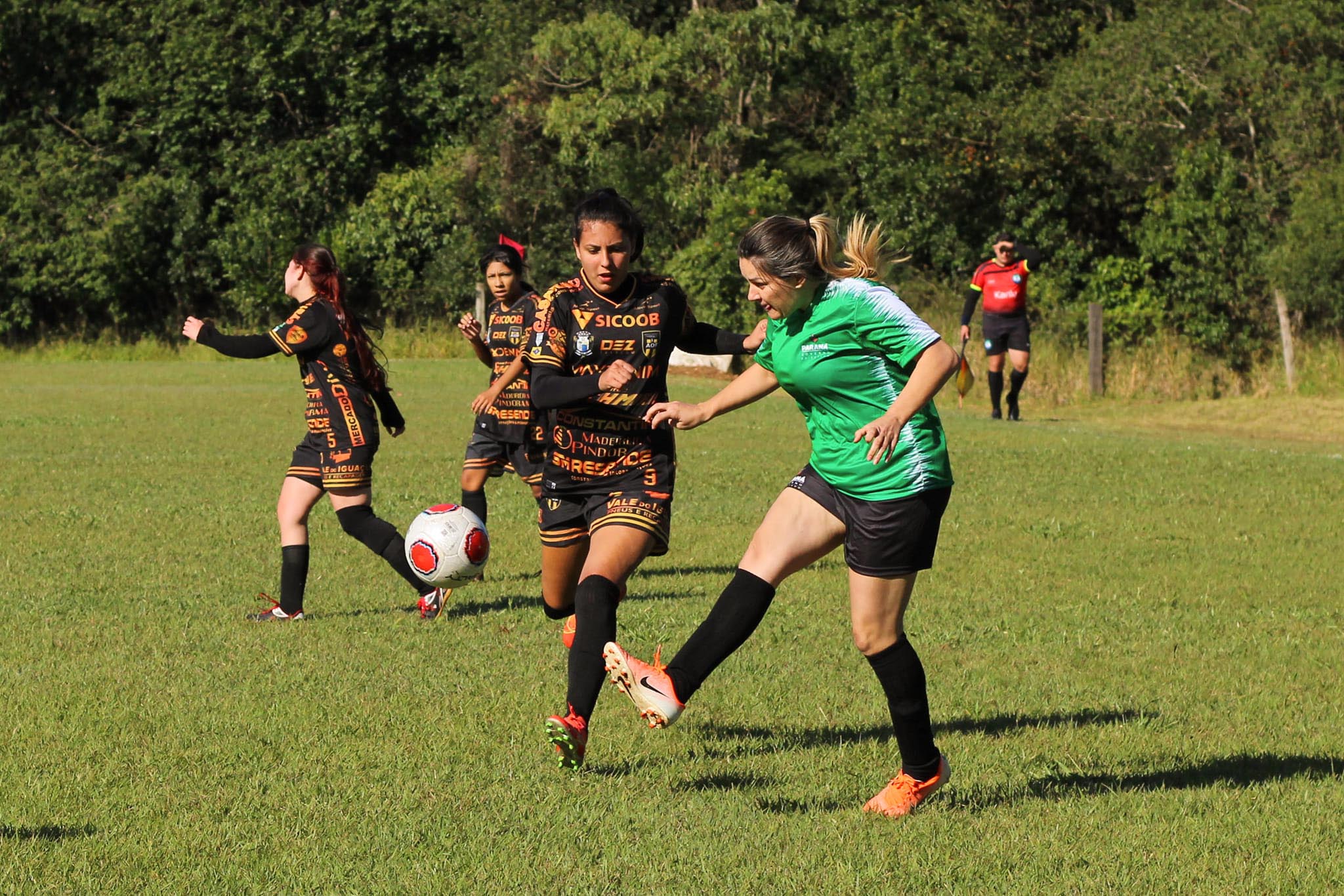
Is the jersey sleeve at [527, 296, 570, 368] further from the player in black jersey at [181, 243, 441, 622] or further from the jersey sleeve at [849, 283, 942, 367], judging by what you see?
the player in black jersey at [181, 243, 441, 622]

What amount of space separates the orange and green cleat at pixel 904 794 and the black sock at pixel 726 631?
617 mm

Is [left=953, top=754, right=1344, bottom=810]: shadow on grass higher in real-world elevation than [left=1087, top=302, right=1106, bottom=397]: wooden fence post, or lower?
higher

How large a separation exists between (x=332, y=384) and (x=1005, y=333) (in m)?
13.7

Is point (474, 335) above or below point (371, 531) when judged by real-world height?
above

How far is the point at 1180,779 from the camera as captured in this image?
520cm

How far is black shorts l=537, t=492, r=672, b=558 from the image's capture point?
5625mm

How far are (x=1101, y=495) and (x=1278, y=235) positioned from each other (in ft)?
49.8

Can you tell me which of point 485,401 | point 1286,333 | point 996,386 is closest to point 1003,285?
point 996,386

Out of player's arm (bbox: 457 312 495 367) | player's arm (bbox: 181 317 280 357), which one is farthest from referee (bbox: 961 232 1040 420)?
player's arm (bbox: 181 317 280 357)

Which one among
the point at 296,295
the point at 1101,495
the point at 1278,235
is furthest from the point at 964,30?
the point at 296,295

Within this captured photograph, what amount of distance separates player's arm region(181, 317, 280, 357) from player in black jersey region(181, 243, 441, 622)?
14 mm

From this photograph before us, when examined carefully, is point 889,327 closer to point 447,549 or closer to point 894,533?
point 894,533

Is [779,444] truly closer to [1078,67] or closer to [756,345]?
[756,345]

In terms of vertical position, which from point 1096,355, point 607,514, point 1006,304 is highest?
point 607,514
